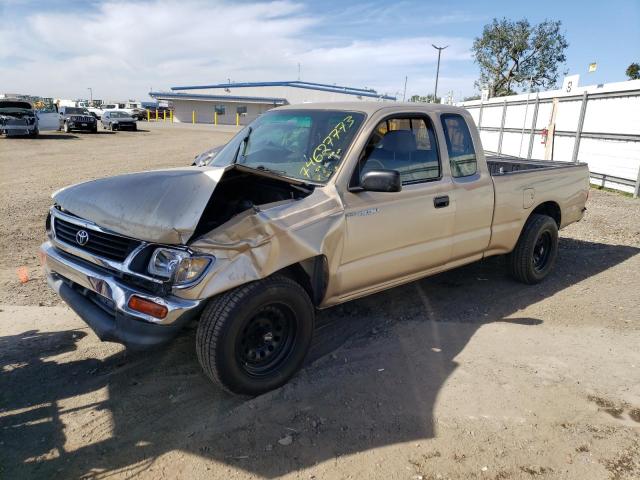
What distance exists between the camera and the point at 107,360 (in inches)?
144

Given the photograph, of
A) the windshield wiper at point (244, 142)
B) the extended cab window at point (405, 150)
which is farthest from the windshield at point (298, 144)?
the extended cab window at point (405, 150)

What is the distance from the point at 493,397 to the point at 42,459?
2812mm

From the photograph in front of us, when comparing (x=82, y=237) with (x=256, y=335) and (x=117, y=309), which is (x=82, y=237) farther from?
(x=256, y=335)

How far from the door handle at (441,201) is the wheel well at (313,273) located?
126cm

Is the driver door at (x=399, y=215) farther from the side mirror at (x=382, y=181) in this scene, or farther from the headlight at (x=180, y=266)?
the headlight at (x=180, y=266)

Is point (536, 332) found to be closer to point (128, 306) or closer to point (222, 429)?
point (222, 429)

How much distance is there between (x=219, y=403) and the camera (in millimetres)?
3168

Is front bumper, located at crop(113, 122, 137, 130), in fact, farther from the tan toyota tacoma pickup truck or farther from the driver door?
the driver door

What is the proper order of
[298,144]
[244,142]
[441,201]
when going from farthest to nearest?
[244,142] → [441,201] → [298,144]

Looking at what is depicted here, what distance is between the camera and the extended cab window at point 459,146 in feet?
14.3

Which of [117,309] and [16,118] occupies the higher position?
[16,118]

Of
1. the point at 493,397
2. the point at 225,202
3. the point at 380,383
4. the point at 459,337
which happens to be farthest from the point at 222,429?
the point at 459,337

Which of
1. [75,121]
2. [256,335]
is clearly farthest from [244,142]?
[75,121]

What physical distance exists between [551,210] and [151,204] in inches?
184
